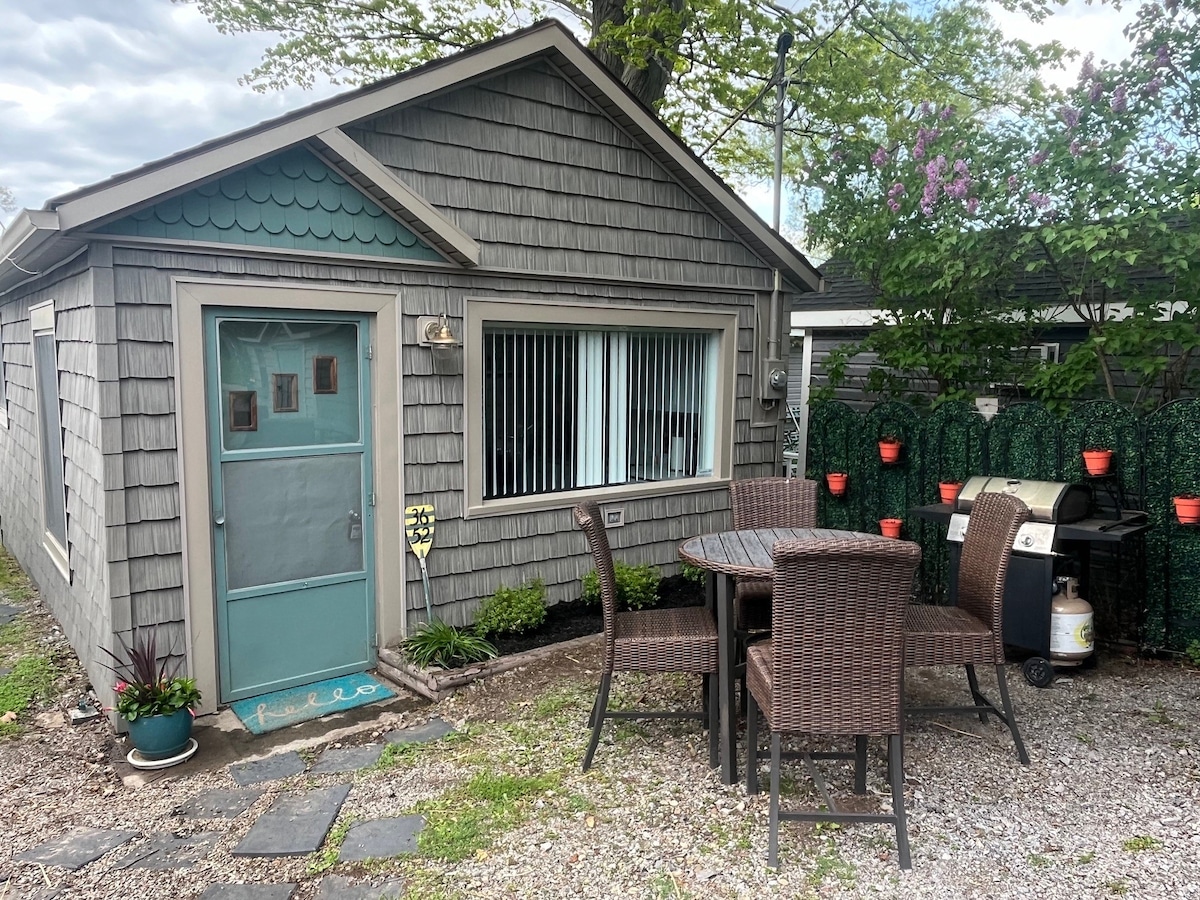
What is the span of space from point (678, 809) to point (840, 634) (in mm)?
1018

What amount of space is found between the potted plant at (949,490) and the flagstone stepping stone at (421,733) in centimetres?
374

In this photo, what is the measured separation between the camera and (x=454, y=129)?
4668 mm

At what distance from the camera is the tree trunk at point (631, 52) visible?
1070 cm

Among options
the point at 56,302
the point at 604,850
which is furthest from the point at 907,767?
the point at 56,302

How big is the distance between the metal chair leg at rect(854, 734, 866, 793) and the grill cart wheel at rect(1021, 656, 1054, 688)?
1792 millimetres

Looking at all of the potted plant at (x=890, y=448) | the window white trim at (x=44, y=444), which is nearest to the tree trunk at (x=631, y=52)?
the potted plant at (x=890, y=448)

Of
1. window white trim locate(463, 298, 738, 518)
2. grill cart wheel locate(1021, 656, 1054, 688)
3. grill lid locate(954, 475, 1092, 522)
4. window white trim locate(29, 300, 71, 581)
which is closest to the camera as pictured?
grill cart wheel locate(1021, 656, 1054, 688)

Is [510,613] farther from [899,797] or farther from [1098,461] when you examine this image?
[1098,461]

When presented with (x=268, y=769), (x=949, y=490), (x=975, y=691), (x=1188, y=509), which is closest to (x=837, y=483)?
(x=949, y=490)

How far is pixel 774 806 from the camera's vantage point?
2.81 m

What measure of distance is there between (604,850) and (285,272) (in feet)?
10.2

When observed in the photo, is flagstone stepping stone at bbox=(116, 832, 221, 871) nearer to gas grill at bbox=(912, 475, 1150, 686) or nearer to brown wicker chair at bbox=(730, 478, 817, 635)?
brown wicker chair at bbox=(730, 478, 817, 635)

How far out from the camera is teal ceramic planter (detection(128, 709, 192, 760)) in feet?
11.5

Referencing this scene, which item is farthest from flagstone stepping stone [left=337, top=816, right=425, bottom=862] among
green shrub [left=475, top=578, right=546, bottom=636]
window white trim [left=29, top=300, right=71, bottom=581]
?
window white trim [left=29, top=300, right=71, bottom=581]
